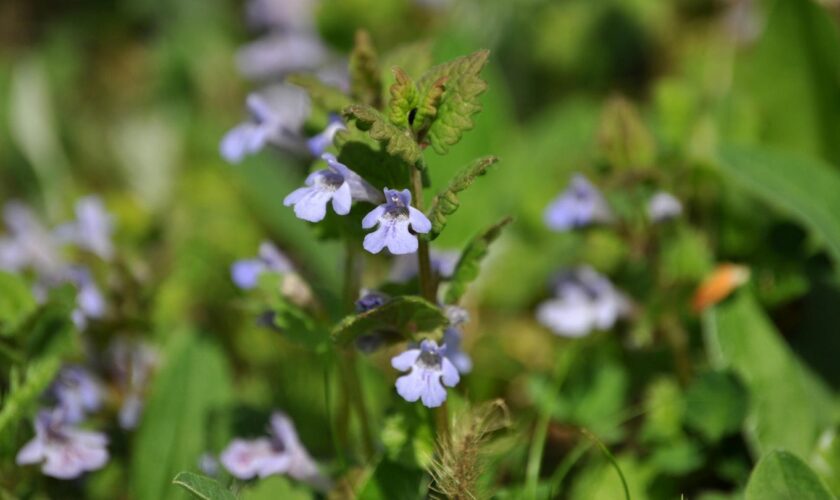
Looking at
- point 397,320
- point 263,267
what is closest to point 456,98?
point 397,320

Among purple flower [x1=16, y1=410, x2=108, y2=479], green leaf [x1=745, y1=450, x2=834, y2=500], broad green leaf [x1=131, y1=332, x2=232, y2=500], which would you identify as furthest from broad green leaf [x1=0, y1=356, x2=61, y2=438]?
green leaf [x1=745, y1=450, x2=834, y2=500]

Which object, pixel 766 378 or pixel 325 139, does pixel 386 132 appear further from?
pixel 766 378

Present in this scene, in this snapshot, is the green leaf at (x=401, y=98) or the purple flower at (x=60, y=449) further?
the purple flower at (x=60, y=449)

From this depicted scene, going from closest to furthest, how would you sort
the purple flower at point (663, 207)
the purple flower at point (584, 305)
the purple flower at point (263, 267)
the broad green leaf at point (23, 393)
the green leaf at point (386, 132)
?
the green leaf at point (386, 132) < the broad green leaf at point (23, 393) < the purple flower at point (263, 267) < the purple flower at point (663, 207) < the purple flower at point (584, 305)

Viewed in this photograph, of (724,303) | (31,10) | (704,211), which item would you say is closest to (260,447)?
(724,303)

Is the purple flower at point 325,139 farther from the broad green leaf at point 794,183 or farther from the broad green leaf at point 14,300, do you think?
the broad green leaf at point 794,183

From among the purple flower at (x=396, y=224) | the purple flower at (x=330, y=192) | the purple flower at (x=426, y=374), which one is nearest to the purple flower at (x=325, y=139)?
the purple flower at (x=330, y=192)
